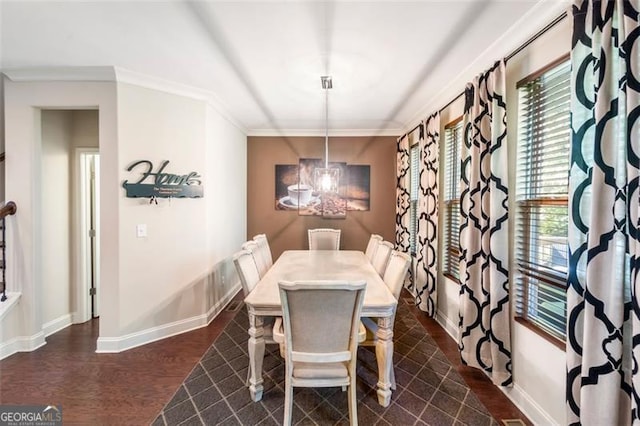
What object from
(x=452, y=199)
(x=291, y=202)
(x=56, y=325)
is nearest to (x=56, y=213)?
(x=56, y=325)

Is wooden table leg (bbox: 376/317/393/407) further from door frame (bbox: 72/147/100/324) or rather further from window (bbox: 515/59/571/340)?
door frame (bbox: 72/147/100/324)

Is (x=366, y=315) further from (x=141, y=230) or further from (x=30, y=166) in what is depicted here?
(x=30, y=166)

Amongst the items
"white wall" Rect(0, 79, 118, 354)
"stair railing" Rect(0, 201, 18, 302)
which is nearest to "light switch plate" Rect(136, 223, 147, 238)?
"white wall" Rect(0, 79, 118, 354)

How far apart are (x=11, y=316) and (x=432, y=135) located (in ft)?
16.0

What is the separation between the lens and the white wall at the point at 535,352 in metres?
1.62

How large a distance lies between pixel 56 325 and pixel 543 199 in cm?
484

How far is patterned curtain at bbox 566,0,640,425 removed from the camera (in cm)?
115

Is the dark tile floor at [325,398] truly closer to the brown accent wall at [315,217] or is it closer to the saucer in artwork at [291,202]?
the brown accent wall at [315,217]

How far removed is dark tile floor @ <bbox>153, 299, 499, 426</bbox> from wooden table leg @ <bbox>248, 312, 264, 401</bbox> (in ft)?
0.27

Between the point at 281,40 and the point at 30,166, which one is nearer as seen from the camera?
the point at 281,40

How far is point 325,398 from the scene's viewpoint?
2.04 metres

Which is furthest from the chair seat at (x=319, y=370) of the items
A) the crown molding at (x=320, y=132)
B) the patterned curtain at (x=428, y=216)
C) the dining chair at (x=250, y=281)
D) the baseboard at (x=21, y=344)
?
the crown molding at (x=320, y=132)

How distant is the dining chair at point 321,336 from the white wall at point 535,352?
47.4 inches

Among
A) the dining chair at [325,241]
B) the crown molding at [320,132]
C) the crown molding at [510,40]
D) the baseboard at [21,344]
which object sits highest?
the crown molding at [320,132]
